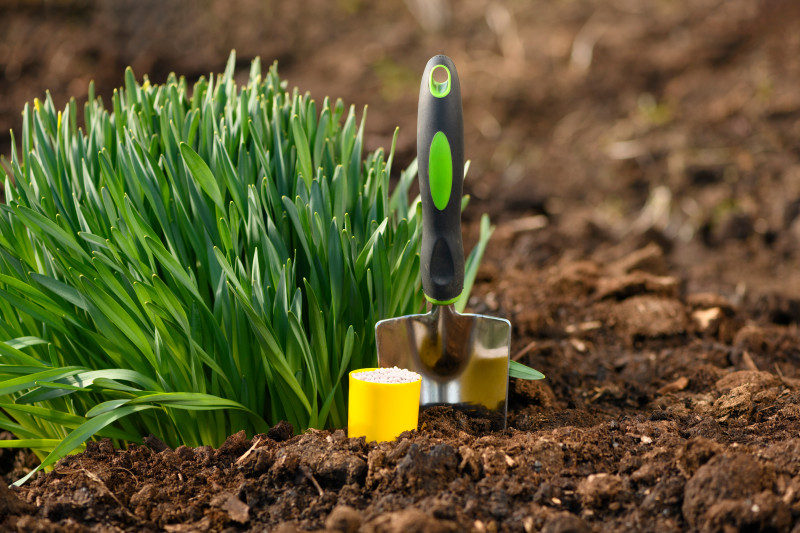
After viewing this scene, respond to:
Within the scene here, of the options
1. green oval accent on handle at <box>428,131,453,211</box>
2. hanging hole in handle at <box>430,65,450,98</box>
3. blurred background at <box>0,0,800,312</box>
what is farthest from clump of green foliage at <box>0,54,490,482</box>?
blurred background at <box>0,0,800,312</box>

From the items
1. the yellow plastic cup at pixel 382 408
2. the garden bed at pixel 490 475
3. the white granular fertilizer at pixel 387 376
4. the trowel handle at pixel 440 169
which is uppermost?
the trowel handle at pixel 440 169

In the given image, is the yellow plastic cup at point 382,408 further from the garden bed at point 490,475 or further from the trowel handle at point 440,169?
the trowel handle at point 440,169

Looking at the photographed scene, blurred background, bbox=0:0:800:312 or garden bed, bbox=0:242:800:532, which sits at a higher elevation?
blurred background, bbox=0:0:800:312

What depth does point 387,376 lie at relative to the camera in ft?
4.93

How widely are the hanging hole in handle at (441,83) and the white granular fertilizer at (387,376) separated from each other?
54 centimetres

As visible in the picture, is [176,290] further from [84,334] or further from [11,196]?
[11,196]

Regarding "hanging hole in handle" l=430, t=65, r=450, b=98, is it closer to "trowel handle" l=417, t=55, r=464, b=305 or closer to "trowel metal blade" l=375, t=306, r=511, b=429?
"trowel handle" l=417, t=55, r=464, b=305

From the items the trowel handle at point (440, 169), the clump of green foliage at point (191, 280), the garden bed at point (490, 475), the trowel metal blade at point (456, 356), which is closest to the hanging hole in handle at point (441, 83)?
the trowel handle at point (440, 169)

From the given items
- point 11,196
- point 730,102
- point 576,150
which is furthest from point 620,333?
point 730,102

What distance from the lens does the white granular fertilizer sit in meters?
1.48

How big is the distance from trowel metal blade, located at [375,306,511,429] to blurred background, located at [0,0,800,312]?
155 cm

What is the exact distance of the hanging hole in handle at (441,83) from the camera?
1451mm

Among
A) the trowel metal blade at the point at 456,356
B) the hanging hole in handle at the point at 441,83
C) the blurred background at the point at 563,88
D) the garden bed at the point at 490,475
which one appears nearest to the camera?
the garden bed at the point at 490,475

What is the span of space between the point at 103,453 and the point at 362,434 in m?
0.54
